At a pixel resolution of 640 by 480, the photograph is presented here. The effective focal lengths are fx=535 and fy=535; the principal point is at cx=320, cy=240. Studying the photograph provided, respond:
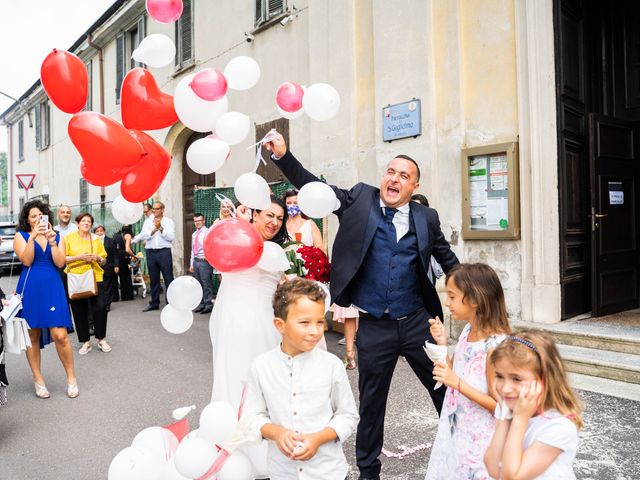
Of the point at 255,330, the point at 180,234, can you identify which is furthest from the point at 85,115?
the point at 180,234

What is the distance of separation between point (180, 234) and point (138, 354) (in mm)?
6865

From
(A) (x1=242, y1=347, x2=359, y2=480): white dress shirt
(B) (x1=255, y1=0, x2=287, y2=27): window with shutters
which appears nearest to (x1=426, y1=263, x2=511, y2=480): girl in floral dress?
(A) (x1=242, y1=347, x2=359, y2=480): white dress shirt

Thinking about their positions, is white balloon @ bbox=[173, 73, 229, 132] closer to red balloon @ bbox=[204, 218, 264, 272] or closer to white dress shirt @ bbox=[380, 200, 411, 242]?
red balloon @ bbox=[204, 218, 264, 272]

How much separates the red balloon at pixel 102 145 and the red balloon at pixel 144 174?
0.08m

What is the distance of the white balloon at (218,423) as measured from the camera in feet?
7.72

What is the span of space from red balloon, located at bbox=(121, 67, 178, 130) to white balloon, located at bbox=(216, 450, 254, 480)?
189 centimetres

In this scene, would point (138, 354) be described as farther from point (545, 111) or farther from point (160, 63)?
point (545, 111)

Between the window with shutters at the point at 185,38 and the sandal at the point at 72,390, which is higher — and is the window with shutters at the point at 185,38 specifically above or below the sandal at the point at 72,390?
above

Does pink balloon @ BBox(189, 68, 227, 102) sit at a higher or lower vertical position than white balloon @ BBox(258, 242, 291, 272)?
higher

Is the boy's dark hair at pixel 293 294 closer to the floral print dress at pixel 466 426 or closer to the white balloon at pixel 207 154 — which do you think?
the floral print dress at pixel 466 426

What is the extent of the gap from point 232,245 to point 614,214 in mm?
5853

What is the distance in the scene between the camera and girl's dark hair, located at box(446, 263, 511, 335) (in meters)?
2.47

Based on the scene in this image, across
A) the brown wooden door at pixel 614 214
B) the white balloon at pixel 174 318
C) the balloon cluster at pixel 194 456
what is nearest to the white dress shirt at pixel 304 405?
the balloon cluster at pixel 194 456

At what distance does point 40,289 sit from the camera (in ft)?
17.3
